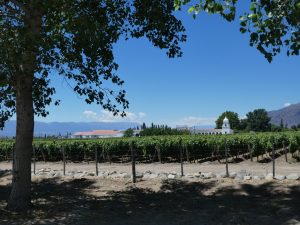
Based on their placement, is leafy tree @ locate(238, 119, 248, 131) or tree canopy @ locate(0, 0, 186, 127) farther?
leafy tree @ locate(238, 119, 248, 131)

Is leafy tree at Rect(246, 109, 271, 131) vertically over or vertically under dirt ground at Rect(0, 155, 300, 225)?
over

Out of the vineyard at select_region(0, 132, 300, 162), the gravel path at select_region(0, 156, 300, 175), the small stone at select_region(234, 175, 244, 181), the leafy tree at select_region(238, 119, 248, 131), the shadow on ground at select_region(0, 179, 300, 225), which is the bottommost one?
the shadow on ground at select_region(0, 179, 300, 225)

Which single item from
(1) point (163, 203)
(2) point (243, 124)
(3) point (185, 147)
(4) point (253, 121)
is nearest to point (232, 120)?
(2) point (243, 124)

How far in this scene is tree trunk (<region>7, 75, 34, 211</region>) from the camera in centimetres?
990

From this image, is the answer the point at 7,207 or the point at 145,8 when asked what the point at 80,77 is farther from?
the point at 7,207

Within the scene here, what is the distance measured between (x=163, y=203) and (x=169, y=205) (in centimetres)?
29

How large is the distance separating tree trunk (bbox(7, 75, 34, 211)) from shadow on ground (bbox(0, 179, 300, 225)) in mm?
360

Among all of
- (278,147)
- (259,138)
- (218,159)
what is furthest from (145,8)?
(278,147)

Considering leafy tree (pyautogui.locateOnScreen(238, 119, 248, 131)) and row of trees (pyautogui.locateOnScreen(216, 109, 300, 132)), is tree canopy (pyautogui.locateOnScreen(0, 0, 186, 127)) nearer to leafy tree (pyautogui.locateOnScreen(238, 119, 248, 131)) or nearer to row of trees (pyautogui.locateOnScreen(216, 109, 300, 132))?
row of trees (pyautogui.locateOnScreen(216, 109, 300, 132))

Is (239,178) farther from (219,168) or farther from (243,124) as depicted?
(243,124)

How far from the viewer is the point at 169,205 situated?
10.3 metres

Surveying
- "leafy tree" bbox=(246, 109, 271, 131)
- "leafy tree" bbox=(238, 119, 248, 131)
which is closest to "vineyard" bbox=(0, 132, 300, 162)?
"leafy tree" bbox=(246, 109, 271, 131)

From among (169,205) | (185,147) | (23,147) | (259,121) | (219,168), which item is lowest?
(169,205)

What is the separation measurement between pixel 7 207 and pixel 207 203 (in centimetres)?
451
